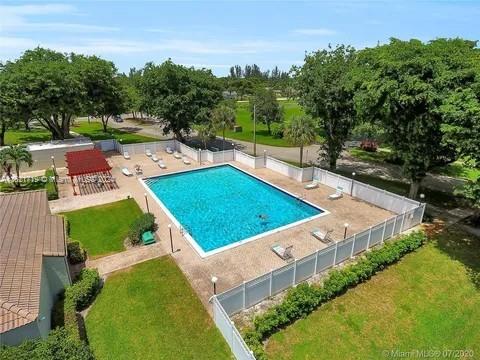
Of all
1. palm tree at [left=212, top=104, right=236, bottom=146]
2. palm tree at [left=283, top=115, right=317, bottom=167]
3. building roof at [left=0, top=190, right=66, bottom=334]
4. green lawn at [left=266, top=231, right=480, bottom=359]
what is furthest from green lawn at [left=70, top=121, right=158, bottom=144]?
green lawn at [left=266, top=231, right=480, bottom=359]

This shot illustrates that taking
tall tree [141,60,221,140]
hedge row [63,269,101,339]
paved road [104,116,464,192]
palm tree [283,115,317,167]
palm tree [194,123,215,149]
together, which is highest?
tall tree [141,60,221,140]

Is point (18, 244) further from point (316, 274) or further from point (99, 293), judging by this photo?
point (316, 274)

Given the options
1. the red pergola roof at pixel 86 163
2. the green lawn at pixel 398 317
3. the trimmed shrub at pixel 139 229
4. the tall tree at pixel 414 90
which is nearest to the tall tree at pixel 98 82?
the red pergola roof at pixel 86 163

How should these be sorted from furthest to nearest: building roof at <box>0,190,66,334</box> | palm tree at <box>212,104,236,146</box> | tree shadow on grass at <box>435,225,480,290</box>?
palm tree at <box>212,104,236,146</box>, tree shadow on grass at <box>435,225,480,290</box>, building roof at <box>0,190,66,334</box>

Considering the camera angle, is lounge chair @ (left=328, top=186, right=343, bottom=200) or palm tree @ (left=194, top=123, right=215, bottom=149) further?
palm tree @ (left=194, top=123, right=215, bottom=149)

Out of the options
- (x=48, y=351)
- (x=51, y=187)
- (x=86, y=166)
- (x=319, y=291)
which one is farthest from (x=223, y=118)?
(x=48, y=351)

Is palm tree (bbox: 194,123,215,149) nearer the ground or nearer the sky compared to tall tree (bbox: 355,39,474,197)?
nearer the ground

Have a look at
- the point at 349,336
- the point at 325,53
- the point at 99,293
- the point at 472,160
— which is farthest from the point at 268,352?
the point at 325,53

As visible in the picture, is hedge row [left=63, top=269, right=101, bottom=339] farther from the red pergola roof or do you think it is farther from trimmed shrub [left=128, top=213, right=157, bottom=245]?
the red pergola roof
